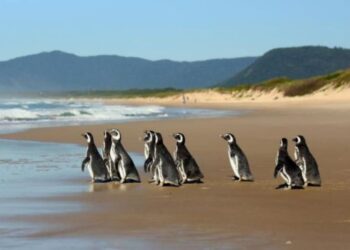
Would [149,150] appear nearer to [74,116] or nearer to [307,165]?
[307,165]

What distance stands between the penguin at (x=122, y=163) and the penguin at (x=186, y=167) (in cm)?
68

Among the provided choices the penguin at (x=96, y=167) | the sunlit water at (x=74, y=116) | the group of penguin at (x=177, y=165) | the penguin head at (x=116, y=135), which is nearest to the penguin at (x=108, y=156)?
the group of penguin at (x=177, y=165)

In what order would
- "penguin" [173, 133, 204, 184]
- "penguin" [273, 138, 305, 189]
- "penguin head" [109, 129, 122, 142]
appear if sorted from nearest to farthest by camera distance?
"penguin" [273, 138, 305, 189]
"penguin" [173, 133, 204, 184]
"penguin head" [109, 129, 122, 142]

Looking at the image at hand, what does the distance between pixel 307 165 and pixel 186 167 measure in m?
1.82

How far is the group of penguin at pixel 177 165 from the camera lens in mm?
10406

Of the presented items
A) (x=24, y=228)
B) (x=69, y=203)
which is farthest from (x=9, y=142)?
(x=24, y=228)

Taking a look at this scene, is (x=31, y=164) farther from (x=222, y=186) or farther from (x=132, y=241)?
(x=132, y=241)

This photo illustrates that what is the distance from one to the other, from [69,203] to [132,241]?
8.80 ft

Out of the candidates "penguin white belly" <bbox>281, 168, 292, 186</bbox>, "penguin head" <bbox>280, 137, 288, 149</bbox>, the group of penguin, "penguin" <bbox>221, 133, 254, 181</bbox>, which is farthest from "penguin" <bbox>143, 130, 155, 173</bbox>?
"penguin white belly" <bbox>281, 168, 292, 186</bbox>

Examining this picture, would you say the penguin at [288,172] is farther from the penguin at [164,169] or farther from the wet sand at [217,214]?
the penguin at [164,169]

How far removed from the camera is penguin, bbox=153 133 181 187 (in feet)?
35.4

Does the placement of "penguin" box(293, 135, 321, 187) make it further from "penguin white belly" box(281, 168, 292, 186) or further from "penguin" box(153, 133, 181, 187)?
"penguin" box(153, 133, 181, 187)

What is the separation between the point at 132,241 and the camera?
645cm

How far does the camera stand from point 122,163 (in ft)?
37.7
